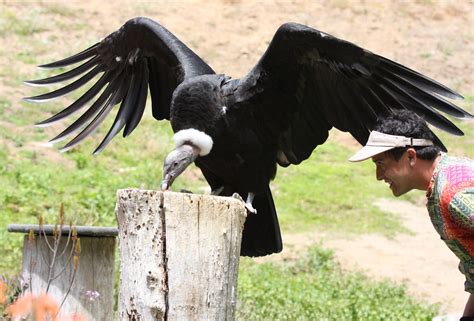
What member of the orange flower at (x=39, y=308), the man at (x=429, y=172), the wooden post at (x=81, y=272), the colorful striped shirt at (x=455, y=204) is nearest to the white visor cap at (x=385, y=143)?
the man at (x=429, y=172)

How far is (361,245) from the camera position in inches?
356

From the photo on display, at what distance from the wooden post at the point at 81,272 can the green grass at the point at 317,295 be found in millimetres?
1273

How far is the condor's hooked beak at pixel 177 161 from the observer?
4.20 meters

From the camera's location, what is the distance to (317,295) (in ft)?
21.5

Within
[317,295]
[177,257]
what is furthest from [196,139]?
[317,295]

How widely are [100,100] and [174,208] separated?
9.99 feet

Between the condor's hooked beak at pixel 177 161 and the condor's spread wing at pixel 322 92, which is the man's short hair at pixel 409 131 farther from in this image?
the condor's hooked beak at pixel 177 161

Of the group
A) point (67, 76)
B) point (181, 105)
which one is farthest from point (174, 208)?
point (67, 76)

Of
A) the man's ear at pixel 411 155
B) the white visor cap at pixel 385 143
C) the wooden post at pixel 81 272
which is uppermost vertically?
the white visor cap at pixel 385 143

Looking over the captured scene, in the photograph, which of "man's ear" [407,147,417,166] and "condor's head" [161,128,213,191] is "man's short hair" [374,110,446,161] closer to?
"man's ear" [407,147,417,166]

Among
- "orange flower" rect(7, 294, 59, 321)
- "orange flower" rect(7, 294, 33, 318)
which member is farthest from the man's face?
"orange flower" rect(7, 294, 33, 318)

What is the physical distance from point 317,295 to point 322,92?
2428mm

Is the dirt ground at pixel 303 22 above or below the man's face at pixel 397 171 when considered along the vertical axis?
above

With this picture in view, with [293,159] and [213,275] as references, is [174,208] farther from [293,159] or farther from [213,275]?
[293,159]
